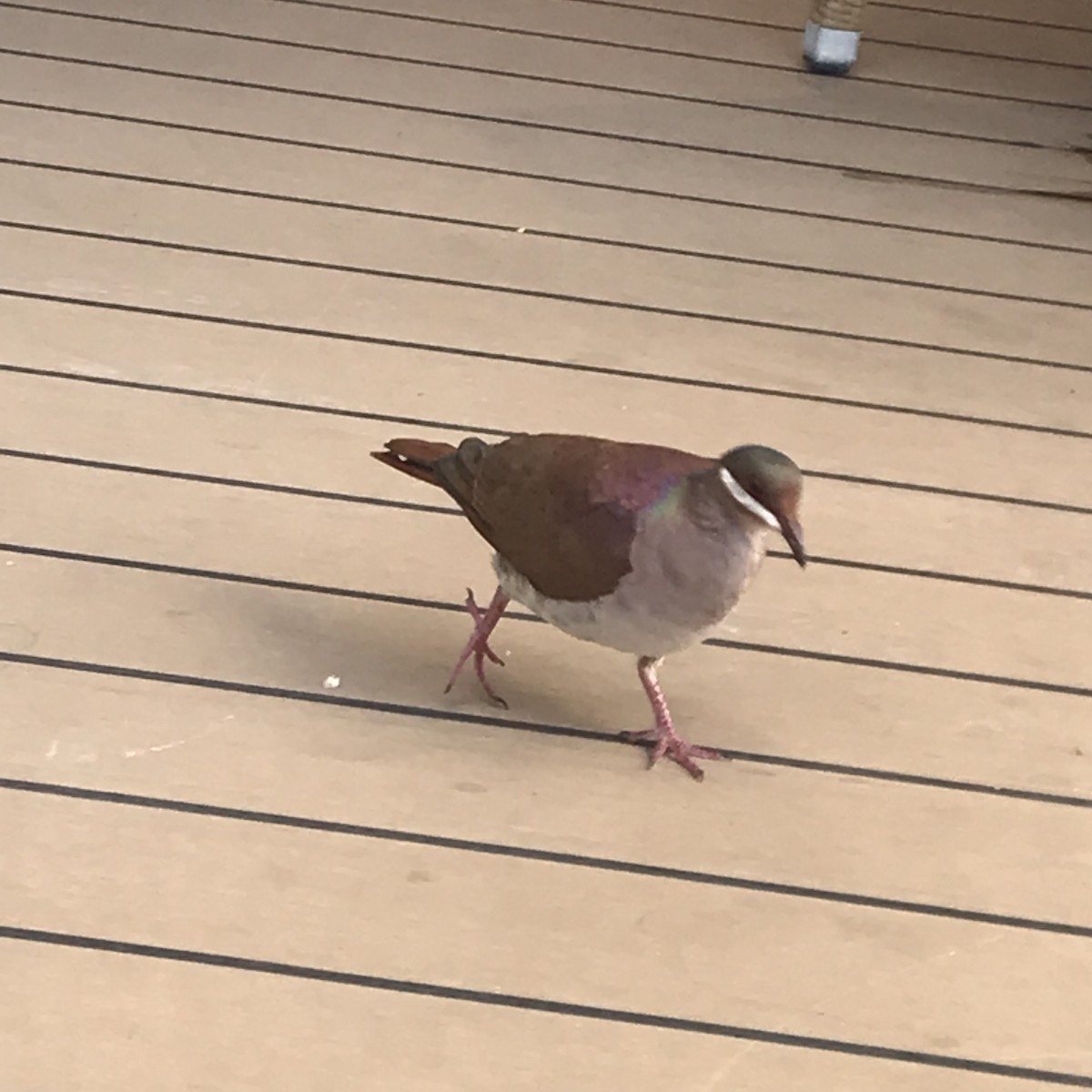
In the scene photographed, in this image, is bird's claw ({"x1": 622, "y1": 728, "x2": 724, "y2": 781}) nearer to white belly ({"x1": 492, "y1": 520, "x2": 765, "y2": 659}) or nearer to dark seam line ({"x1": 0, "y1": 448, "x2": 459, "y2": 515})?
white belly ({"x1": 492, "y1": 520, "x2": 765, "y2": 659})

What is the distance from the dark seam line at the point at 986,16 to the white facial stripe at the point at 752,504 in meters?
1.88

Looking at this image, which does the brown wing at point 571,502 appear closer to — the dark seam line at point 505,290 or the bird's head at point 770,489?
the bird's head at point 770,489

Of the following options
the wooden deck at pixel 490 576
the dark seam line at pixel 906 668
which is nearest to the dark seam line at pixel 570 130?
the wooden deck at pixel 490 576

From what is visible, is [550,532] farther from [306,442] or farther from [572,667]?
[306,442]

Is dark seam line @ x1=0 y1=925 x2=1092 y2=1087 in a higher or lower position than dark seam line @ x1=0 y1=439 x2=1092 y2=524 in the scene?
lower

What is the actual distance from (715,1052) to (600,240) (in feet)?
3.91

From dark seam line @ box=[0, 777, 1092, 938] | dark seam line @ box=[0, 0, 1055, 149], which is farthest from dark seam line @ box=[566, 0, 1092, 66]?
dark seam line @ box=[0, 777, 1092, 938]

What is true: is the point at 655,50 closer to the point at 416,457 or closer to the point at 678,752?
the point at 416,457

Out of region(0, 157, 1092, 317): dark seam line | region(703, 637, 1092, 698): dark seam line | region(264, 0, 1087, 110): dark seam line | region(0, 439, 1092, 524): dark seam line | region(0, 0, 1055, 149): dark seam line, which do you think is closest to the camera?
region(703, 637, 1092, 698): dark seam line

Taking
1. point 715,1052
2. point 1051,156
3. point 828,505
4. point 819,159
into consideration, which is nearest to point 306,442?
point 828,505

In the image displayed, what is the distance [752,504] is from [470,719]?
1.15 feet

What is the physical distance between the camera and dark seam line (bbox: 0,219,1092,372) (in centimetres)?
183

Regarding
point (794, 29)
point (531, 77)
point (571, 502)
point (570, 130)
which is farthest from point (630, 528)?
point (794, 29)

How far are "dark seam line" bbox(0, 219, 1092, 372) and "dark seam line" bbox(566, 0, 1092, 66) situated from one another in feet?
3.04
